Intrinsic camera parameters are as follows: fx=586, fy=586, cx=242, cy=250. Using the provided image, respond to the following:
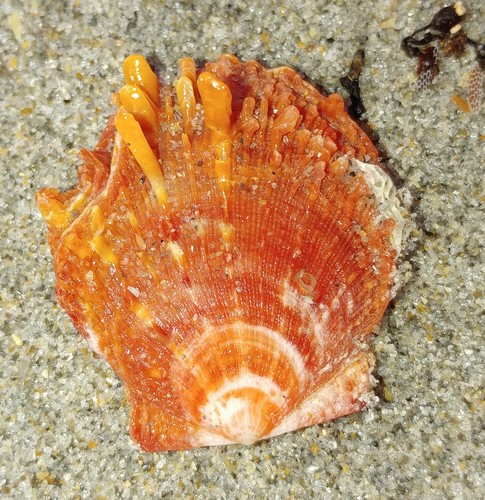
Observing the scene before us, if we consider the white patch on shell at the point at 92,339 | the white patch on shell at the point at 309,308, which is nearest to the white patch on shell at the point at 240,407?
the white patch on shell at the point at 309,308

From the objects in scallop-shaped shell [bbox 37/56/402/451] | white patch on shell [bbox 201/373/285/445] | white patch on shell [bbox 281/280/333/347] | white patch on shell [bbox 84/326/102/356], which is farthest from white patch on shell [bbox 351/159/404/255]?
white patch on shell [bbox 84/326/102/356]

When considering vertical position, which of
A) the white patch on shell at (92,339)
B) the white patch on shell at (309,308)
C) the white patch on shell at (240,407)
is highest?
the white patch on shell at (309,308)

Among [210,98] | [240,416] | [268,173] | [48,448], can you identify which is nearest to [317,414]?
[240,416]

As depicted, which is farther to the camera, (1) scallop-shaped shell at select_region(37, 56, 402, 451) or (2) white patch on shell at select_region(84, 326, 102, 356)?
(2) white patch on shell at select_region(84, 326, 102, 356)

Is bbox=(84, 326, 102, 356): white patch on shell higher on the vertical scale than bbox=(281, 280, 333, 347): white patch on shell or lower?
lower

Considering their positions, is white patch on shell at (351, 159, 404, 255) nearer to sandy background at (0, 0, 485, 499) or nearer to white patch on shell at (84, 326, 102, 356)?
sandy background at (0, 0, 485, 499)

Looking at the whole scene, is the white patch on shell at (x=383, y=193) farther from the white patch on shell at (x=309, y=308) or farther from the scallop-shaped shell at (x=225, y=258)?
the white patch on shell at (x=309, y=308)
